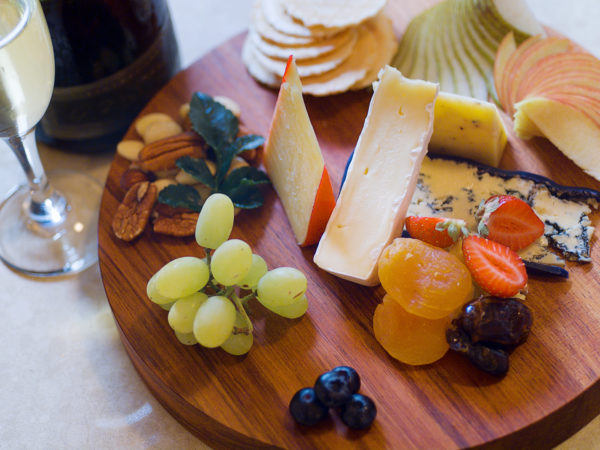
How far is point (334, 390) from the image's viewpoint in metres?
1.01

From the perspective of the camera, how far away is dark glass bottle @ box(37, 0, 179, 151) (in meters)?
1.33

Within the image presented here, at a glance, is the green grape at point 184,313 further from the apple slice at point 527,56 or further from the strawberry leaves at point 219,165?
the apple slice at point 527,56

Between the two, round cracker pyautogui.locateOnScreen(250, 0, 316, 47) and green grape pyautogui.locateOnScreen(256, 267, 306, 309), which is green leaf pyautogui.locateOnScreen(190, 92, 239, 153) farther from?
green grape pyautogui.locateOnScreen(256, 267, 306, 309)

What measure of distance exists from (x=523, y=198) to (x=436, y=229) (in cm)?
24

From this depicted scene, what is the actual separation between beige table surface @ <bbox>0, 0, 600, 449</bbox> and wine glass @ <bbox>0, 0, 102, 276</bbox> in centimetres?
5

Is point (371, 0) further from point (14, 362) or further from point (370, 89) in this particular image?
point (14, 362)

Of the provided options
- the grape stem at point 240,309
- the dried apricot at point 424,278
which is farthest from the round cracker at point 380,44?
the grape stem at point 240,309

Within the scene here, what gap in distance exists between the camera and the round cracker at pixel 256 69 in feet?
5.09

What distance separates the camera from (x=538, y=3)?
195 cm

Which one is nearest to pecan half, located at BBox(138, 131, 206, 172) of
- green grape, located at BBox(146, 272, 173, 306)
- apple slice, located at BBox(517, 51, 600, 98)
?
green grape, located at BBox(146, 272, 173, 306)

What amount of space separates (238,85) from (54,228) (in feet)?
1.79

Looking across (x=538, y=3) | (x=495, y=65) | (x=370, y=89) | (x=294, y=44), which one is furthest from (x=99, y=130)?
(x=538, y=3)

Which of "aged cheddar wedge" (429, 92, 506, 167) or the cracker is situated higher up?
the cracker

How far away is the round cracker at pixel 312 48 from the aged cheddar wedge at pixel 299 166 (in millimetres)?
237
